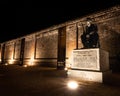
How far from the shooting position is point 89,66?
5227 mm

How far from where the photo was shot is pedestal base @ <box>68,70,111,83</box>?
15.5 feet

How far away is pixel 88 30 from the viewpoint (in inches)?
232

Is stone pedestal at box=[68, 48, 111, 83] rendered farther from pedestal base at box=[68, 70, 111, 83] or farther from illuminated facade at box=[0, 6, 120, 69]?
illuminated facade at box=[0, 6, 120, 69]

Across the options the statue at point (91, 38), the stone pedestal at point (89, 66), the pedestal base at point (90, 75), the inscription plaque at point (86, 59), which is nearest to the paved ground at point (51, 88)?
the pedestal base at point (90, 75)

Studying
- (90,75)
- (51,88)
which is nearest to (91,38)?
(90,75)

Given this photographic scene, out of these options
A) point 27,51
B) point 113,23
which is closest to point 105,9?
point 113,23

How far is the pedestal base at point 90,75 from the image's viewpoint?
4.73 m

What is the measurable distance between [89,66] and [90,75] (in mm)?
440

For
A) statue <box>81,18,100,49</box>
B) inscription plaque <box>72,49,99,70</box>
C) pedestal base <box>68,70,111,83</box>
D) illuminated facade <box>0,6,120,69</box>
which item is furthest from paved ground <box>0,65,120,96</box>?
illuminated facade <box>0,6,120,69</box>

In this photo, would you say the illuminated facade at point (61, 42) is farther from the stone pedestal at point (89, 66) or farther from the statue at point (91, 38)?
the stone pedestal at point (89, 66)

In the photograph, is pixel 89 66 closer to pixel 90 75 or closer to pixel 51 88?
pixel 90 75

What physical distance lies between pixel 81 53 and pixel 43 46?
10287 millimetres

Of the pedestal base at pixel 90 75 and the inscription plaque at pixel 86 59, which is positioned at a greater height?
the inscription plaque at pixel 86 59

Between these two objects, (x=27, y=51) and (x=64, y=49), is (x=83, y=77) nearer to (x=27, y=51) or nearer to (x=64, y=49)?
(x=64, y=49)
